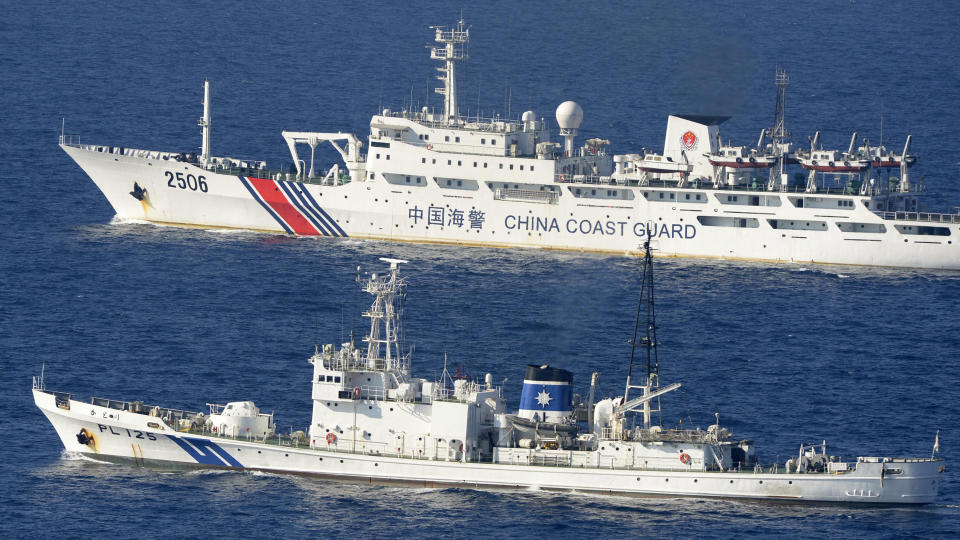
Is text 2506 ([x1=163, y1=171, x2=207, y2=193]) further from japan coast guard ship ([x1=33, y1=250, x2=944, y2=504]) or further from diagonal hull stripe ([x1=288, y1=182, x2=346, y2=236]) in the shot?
japan coast guard ship ([x1=33, y1=250, x2=944, y2=504])

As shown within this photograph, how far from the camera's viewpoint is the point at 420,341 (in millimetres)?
111188

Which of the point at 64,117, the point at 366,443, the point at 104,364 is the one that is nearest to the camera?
the point at 366,443

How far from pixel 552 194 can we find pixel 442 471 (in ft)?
172

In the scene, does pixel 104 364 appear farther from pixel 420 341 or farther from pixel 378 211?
pixel 378 211

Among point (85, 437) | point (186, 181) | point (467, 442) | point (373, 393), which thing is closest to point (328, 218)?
point (186, 181)

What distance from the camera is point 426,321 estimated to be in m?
115

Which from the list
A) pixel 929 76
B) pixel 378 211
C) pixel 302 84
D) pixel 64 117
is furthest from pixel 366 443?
pixel 929 76

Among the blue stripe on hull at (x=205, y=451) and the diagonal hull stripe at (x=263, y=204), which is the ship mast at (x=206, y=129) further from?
the blue stripe on hull at (x=205, y=451)

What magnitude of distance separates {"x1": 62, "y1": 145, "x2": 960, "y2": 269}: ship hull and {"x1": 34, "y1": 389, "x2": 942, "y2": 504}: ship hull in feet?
158

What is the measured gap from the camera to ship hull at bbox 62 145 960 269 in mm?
134000

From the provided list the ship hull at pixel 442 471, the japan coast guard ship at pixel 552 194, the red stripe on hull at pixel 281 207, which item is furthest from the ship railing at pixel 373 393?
the red stripe on hull at pixel 281 207

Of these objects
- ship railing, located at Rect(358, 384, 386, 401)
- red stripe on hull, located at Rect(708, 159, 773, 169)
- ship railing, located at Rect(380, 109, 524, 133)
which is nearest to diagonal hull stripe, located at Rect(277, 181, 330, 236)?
ship railing, located at Rect(380, 109, 524, 133)

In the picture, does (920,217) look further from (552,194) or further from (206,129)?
A: (206,129)

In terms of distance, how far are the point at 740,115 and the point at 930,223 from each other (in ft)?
163
